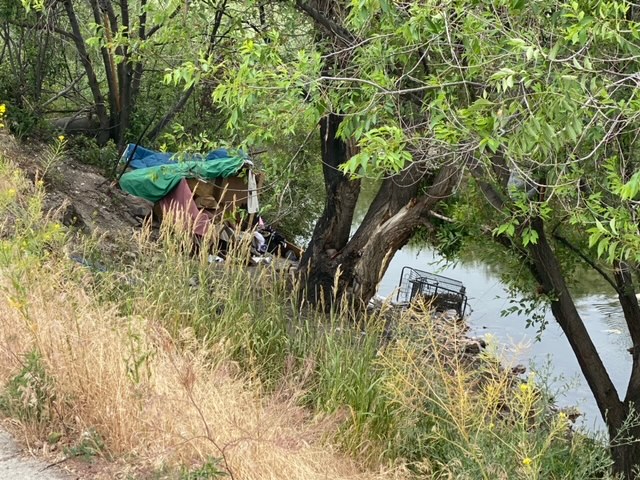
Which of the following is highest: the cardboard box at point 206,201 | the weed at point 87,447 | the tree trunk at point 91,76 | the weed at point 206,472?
the tree trunk at point 91,76

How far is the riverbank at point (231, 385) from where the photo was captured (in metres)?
3.55

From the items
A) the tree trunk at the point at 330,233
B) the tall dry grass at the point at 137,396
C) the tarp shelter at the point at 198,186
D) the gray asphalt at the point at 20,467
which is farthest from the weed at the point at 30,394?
the tarp shelter at the point at 198,186

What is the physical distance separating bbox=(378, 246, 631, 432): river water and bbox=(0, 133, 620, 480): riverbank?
383cm

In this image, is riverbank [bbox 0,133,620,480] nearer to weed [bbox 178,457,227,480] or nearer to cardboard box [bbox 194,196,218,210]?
weed [bbox 178,457,227,480]

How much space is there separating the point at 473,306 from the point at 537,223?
843 centimetres

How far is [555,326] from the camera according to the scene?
1342 cm

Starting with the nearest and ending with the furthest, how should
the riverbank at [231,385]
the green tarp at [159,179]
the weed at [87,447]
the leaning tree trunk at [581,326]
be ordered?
the weed at [87,447] < the riverbank at [231,385] < the leaning tree trunk at [581,326] < the green tarp at [159,179]

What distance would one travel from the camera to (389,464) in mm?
4352

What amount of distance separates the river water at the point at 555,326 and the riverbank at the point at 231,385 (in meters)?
3.83

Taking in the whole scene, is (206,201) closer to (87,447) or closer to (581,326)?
(581,326)

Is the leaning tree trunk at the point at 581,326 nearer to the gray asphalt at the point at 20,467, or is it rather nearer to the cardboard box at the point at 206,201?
the gray asphalt at the point at 20,467

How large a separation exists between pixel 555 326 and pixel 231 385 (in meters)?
10.2

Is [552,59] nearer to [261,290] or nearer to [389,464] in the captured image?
[389,464]

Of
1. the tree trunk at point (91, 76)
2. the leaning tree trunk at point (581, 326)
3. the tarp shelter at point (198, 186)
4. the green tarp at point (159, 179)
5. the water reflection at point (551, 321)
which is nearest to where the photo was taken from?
the leaning tree trunk at point (581, 326)
